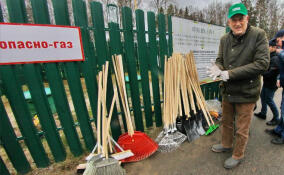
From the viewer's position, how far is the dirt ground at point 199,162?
1.95 metres

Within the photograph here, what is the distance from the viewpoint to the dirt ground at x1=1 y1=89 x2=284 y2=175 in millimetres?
1950

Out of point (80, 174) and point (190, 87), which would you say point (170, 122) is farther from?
point (80, 174)

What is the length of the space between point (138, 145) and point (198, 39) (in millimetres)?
2876

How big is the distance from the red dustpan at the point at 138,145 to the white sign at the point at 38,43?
1464 millimetres

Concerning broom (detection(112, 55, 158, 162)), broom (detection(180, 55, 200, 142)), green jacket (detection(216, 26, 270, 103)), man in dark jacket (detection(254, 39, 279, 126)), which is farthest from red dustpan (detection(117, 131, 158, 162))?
man in dark jacket (detection(254, 39, 279, 126))

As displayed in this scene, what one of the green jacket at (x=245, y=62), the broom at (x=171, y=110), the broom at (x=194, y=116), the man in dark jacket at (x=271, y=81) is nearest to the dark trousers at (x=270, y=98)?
the man in dark jacket at (x=271, y=81)

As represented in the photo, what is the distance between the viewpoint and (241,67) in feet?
5.39

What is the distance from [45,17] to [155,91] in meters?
2.19

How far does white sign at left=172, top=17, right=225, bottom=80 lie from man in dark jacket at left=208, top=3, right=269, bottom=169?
1214mm

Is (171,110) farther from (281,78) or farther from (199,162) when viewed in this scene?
(281,78)

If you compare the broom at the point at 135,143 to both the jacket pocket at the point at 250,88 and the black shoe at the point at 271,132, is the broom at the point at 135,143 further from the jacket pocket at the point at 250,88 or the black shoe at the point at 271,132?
the black shoe at the point at 271,132

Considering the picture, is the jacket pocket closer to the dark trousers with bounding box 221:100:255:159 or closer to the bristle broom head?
the dark trousers with bounding box 221:100:255:159

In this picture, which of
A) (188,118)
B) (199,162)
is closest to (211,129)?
(188,118)

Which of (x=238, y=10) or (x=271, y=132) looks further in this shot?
(x=271, y=132)
